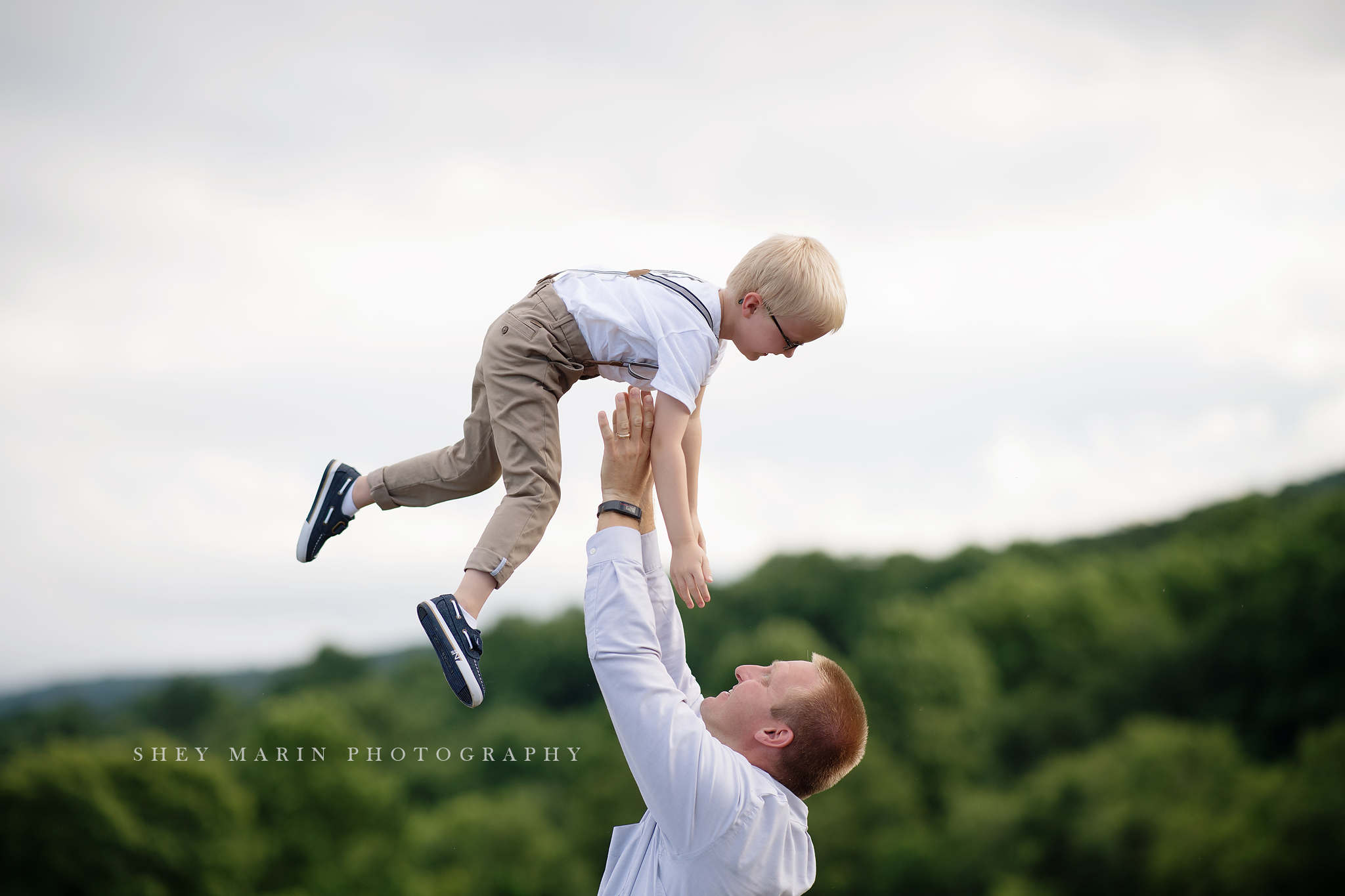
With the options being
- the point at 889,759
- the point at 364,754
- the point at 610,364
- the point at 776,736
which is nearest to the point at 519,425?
the point at 610,364

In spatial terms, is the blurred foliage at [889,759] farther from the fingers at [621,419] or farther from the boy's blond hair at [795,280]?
the boy's blond hair at [795,280]

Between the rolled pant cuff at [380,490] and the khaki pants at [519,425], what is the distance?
146 millimetres

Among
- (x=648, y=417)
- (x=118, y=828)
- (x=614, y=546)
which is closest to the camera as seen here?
(x=614, y=546)

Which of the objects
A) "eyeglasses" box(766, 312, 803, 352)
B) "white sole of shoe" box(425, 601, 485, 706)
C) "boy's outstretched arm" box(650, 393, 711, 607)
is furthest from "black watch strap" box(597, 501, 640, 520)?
"eyeglasses" box(766, 312, 803, 352)

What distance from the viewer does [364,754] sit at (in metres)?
31.8

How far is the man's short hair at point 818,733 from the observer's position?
2.81 m

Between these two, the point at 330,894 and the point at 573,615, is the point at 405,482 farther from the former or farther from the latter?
the point at 573,615

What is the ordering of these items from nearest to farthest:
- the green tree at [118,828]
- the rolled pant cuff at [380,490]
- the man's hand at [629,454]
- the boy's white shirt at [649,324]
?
1. the man's hand at [629,454]
2. the boy's white shirt at [649,324]
3. the rolled pant cuff at [380,490]
4. the green tree at [118,828]

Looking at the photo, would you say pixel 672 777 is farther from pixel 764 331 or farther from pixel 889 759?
pixel 889 759

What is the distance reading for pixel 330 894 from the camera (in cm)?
2908

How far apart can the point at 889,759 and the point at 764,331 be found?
3116 cm

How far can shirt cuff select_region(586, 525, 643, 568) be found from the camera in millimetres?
2734

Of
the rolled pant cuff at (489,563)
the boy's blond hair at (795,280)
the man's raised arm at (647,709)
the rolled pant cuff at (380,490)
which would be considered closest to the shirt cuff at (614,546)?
the man's raised arm at (647,709)

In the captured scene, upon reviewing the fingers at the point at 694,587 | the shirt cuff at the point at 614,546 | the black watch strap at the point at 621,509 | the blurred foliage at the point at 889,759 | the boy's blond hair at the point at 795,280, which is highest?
the boy's blond hair at the point at 795,280
